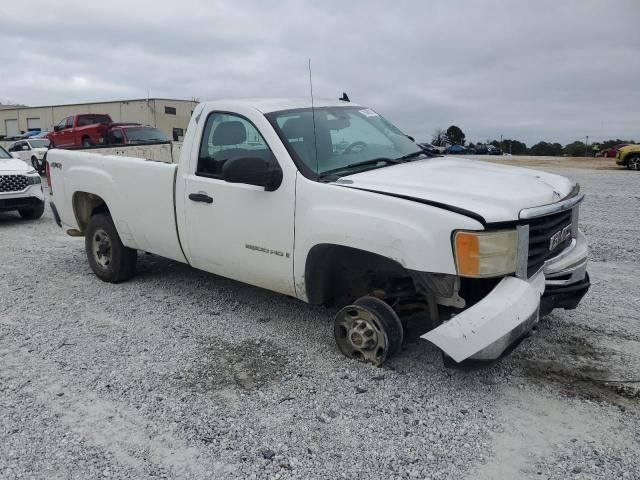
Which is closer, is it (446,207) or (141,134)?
(446,207)

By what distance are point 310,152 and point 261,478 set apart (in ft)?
7.74

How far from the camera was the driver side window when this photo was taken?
14.7 ft

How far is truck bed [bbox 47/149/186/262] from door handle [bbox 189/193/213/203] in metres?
0.33

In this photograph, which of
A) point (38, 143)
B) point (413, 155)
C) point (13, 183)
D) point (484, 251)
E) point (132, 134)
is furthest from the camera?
point (38, 143)

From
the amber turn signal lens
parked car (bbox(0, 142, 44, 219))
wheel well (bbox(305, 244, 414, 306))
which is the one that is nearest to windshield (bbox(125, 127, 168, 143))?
parked car (bbox(0, 142, 44, 219))

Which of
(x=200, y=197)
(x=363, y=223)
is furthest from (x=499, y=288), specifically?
(x=200, y=197)

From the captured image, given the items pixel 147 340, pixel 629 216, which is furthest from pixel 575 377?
pixel 629 216

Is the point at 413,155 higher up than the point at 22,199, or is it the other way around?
the point at 413,155

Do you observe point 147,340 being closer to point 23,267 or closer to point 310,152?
point 310,152

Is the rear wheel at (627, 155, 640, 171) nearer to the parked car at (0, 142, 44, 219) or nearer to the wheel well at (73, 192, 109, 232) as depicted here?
the parked car at (0, 142, 44, 219)

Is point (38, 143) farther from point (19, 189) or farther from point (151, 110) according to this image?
point (19, 189)

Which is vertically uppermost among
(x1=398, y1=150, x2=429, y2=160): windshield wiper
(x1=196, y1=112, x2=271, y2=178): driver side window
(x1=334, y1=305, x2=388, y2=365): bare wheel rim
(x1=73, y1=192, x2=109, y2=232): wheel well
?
(x1=196, y1=112, x2=271, y2=178): driver side window

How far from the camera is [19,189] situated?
396 inches

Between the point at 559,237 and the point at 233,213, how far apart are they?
94.3 inches
